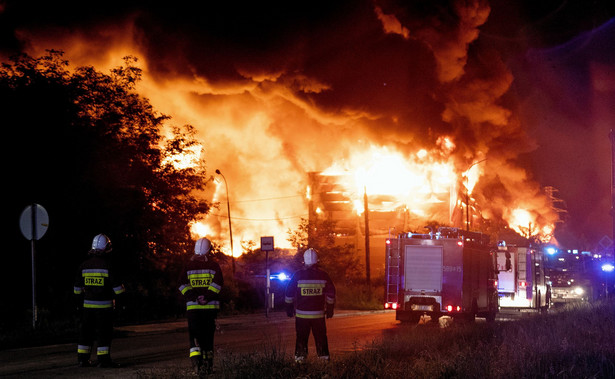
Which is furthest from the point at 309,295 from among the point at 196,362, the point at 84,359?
the point at 84,359

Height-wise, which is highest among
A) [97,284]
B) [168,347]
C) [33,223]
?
[33,223]

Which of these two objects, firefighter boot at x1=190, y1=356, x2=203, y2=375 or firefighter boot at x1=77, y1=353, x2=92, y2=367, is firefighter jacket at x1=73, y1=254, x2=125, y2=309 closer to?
firefighter boot at x1=77, y1=353, x2=92, y2=367

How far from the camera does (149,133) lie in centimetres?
2191

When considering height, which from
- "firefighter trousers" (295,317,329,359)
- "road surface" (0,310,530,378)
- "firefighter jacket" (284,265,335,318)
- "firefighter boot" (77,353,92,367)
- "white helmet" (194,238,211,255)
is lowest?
"road surface" (0,310,530,378)

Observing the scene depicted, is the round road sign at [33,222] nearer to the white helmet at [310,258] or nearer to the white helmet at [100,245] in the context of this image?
the white helmet at [100,245]

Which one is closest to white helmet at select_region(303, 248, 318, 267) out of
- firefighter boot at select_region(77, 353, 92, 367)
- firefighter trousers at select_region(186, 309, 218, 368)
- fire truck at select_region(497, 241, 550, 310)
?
firefighter trousers at select_region(186, 309, 218, 368)

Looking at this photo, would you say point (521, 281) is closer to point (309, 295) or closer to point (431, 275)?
point (431, 275)

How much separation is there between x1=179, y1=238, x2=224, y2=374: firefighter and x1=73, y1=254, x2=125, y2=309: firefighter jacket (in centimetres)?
154

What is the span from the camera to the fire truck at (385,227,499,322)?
1900cm

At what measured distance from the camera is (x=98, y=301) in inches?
414

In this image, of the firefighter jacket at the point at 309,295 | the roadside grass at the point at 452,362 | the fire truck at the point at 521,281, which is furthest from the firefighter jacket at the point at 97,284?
the fire truck at the point at 521,281

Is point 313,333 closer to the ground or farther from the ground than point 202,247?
closer to the ground

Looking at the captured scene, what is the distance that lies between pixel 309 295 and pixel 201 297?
1.43m

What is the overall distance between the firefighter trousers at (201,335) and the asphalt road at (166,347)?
20 cm
